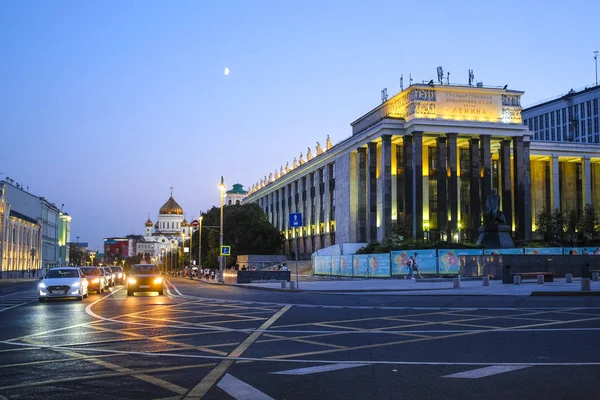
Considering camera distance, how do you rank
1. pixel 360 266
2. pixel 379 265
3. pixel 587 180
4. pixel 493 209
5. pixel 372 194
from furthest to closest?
1. pixel 587 180
2. pixel 372 194
3. pixel 493 209
4. pixel 360 266
5. pixel 379 265

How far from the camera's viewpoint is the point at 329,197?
3900 inches

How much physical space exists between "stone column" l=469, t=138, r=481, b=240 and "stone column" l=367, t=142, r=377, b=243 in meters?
11.5

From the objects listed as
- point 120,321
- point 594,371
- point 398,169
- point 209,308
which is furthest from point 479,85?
point 594,371

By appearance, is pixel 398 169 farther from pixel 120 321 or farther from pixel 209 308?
pixel 120 321

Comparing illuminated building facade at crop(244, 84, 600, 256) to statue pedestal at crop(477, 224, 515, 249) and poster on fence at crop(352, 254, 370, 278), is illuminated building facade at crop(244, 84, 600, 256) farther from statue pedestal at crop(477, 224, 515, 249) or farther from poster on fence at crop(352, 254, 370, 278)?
Result: poster on fence at crop(352, 254, 370, 278)

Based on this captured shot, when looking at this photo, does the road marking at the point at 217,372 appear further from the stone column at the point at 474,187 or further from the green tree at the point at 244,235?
the green tree at the point at 244,235

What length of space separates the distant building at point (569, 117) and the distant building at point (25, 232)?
94.6 metres

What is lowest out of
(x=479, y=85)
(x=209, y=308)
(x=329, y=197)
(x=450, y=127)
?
(x=209, y=308)

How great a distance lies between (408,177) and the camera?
2982 inches

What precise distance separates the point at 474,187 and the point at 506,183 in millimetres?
4454

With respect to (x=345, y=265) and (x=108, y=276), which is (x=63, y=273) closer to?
(x=108, y=276)

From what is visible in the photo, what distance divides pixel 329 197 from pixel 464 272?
54487mm

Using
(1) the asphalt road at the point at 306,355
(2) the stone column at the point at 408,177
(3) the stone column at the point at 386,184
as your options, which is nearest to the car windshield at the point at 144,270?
(1) the asphalt road at the point at 306,355

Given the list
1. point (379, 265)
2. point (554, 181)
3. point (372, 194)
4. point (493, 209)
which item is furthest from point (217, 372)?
point (554, 181)
